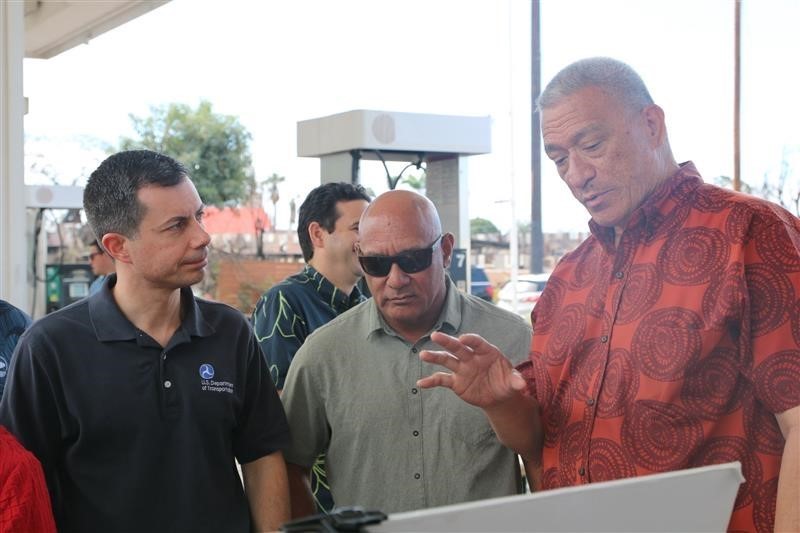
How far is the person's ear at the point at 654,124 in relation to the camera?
62.9 inches

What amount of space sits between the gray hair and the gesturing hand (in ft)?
1.52

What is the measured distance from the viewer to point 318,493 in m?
2.46

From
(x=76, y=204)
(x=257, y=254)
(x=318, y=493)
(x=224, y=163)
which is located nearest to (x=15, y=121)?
(x=318, y=493)

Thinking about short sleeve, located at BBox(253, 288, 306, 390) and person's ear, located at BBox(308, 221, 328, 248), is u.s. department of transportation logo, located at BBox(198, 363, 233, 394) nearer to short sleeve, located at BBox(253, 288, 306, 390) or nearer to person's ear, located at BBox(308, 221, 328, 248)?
short sleeve, located at BBox(253, 288, 306, 390)

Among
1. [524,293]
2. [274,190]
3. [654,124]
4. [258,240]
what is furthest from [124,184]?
[274,190]

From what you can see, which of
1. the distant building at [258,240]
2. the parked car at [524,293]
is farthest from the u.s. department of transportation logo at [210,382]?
the distant building at [258,240]

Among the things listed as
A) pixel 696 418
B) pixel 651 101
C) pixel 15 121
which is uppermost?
pixel 15 121

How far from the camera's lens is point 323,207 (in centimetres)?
333

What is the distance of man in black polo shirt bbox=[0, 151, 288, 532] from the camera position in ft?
6.35

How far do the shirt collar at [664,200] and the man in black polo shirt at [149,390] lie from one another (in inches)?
39.0

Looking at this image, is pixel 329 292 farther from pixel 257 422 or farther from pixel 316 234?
pixel 257 422

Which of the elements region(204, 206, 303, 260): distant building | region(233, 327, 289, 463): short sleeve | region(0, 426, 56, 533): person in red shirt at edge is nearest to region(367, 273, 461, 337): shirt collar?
region(233, 327, 289, 463): short sleeve

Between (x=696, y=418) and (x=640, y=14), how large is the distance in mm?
8495

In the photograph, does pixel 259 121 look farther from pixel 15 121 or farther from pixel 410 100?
pixel 15 121
